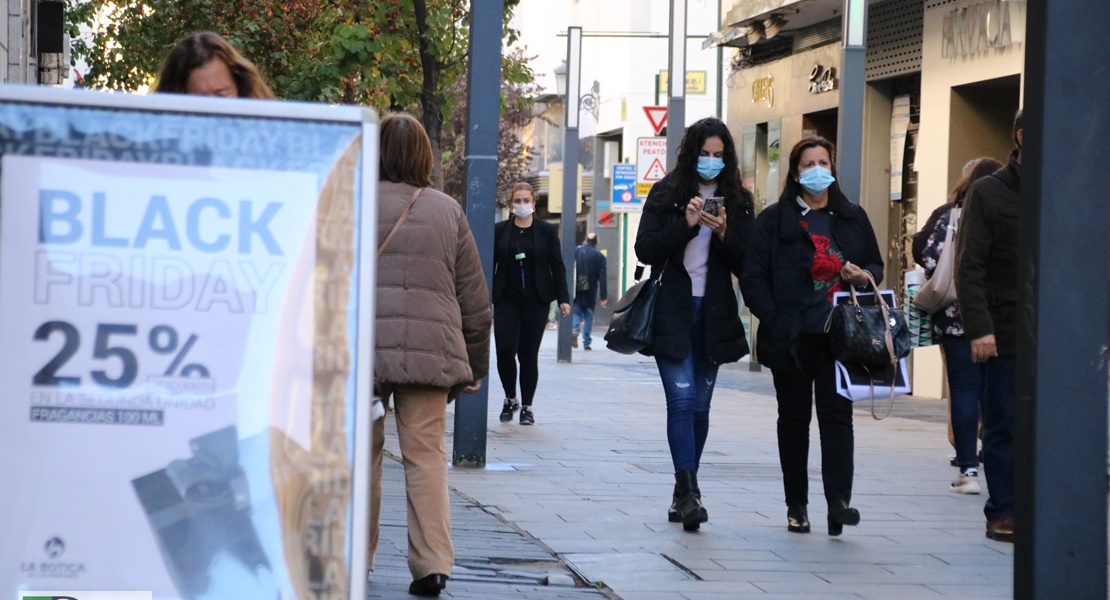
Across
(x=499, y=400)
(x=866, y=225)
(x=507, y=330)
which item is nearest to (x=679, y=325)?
(x=866, y=225)

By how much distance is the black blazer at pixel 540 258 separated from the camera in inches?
521

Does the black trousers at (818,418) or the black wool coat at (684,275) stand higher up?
the black wool coat at (684,275)

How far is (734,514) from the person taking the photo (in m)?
8.43

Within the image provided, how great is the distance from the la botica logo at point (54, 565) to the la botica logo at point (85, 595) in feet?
0.11

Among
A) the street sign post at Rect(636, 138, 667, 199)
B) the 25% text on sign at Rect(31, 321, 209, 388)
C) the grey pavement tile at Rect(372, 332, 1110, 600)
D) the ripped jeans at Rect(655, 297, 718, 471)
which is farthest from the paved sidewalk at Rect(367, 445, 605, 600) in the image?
the street sign post at Rect(636, 138, 667, 199)

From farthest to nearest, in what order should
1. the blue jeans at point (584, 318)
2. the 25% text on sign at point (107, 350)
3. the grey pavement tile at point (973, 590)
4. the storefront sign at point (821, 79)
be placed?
the blue jeans at point (584, 318) < the storefront sign at point (821, 79) < the grey pavement tile at point (973, 590) < the 25% text on sign at point (107, 350)

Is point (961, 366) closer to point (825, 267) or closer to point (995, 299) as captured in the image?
point (995, 299)

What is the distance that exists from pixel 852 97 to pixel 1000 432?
6438mm

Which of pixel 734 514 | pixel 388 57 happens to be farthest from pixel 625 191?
pixel 734 514

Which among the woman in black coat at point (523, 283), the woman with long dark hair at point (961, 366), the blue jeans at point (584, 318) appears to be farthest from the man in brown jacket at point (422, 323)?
the blue jeans at point (584, 318)

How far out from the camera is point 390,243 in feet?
19.2

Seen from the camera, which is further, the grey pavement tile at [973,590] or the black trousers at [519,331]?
the black trousers at [519,331]

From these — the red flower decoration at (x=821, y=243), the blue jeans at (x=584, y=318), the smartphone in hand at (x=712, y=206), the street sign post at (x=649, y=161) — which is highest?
the street sign post at (x=649, y=161)

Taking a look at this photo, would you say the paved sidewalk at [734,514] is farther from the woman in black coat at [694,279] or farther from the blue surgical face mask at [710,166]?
the blue surgical face mask at [710,166]
